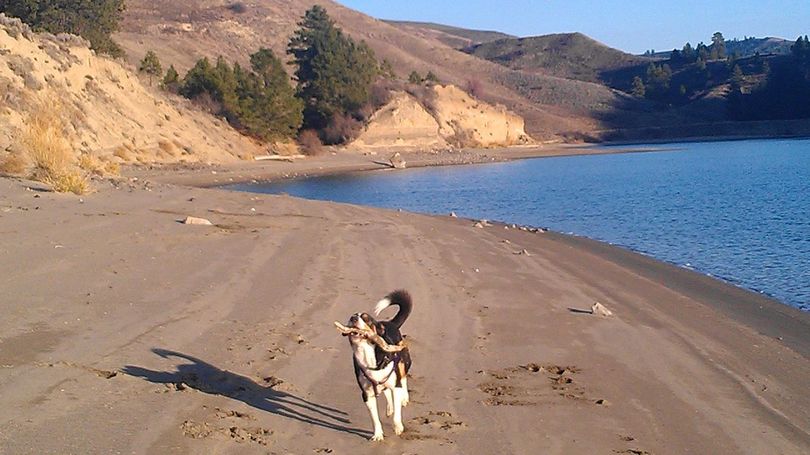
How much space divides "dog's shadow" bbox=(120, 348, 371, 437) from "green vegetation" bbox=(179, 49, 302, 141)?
41647mm

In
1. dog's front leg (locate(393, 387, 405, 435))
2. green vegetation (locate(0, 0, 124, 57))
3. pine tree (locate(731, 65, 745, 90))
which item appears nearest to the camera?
dog's front leg (locate(393, 387, 405, 435))

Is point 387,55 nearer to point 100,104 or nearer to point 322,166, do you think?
point 322,166

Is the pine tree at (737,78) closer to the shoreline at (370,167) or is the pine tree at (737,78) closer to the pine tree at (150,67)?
the shoreline at (370,167)

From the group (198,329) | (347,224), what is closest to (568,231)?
(347,224)

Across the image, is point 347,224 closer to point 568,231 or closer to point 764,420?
point 568,231

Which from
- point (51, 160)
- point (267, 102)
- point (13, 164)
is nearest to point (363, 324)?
point (51, 160)

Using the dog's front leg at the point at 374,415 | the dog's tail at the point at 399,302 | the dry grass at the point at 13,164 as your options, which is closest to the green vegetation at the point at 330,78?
the dry grass at the point at 13,164

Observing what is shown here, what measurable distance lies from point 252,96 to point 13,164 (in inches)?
1283

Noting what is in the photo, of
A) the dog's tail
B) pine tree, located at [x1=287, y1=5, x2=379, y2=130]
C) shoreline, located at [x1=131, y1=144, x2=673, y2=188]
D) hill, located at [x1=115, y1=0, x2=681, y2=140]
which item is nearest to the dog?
the dog's tail

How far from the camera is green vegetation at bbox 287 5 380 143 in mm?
58188

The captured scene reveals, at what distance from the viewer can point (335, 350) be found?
7430mm

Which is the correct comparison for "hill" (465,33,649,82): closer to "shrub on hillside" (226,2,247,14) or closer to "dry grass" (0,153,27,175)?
"shrub on hillside" (226,2,247,14)

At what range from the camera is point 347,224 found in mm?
17094

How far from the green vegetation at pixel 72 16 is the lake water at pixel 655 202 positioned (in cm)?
1560
